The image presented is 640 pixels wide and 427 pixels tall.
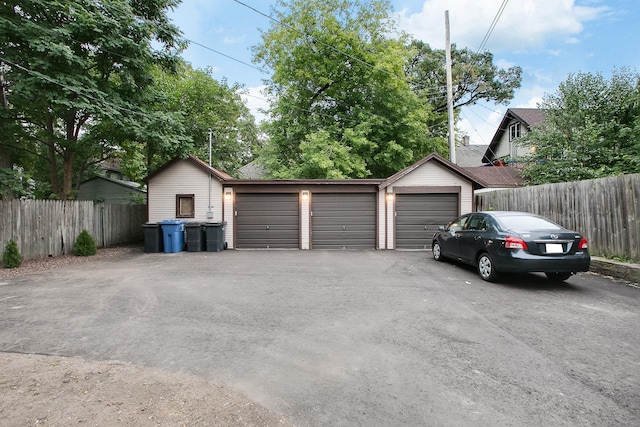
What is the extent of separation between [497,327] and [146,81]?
13111mm

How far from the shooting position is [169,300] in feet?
17.7

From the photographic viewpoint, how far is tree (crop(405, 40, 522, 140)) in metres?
26.3

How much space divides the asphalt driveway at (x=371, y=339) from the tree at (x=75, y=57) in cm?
576

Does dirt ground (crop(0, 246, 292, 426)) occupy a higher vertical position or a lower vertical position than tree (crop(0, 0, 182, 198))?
lower

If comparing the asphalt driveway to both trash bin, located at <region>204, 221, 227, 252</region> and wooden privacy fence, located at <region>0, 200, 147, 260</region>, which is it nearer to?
wooden privacy fence, located at <region>0, 200, 147, 260</region>

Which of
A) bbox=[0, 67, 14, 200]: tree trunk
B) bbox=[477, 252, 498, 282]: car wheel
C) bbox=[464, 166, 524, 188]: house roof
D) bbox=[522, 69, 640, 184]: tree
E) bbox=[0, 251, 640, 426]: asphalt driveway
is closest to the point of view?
bbox=[0, 251, 640, 426]: asphalt driveway

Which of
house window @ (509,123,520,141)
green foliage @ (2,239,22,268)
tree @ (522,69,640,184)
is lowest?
green foliage @ (2,239,22,268)

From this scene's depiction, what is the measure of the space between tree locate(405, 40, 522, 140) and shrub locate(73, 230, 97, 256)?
24.0 metres

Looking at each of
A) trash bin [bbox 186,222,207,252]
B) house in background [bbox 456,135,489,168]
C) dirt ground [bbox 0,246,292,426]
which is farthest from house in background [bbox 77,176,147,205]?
house in background [bbox 456,135,489,168]

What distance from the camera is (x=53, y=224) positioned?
1004 centimetres

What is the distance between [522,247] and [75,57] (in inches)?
473

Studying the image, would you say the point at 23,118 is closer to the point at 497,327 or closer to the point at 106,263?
the point at 106,263

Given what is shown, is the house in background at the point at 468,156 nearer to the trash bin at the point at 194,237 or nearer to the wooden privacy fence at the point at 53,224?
the trash bin at the point at 194,237

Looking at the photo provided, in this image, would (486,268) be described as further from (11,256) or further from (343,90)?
(343,90)
